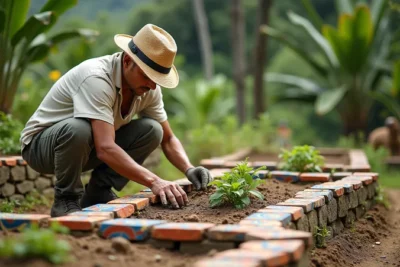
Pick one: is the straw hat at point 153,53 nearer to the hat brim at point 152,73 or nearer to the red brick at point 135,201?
the hat brim at point 152,73

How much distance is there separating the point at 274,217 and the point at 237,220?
380 mm

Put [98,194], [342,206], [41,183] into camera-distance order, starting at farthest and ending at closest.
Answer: [41,183], [98,194], [342,206]

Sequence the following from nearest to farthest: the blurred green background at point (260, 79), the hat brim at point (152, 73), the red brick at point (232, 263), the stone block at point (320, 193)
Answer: the red brick at point (232, 263), the hat brim at point (152, 73), the stone block at point (320, 193), the blurred green background at point (260, 79)

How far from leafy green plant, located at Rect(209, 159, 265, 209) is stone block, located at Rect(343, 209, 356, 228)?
929 millimetres

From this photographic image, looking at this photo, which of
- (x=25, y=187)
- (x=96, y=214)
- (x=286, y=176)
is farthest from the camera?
(x=25, y=187)

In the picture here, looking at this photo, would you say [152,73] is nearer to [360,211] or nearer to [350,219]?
[350,219]

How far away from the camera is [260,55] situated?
1198cm

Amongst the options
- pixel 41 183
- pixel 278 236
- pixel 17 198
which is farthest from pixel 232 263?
pixel 41 183

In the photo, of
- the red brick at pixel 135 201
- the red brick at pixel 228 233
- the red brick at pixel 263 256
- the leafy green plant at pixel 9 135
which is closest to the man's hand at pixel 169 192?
the red brick at pixel 135 201

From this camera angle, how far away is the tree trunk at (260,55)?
464 inches

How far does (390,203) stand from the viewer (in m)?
6.65

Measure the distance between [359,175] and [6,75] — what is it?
12.1 feet

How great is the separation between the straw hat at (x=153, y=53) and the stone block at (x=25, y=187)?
2053mm

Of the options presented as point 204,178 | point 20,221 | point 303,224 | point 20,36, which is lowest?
point 303,224
